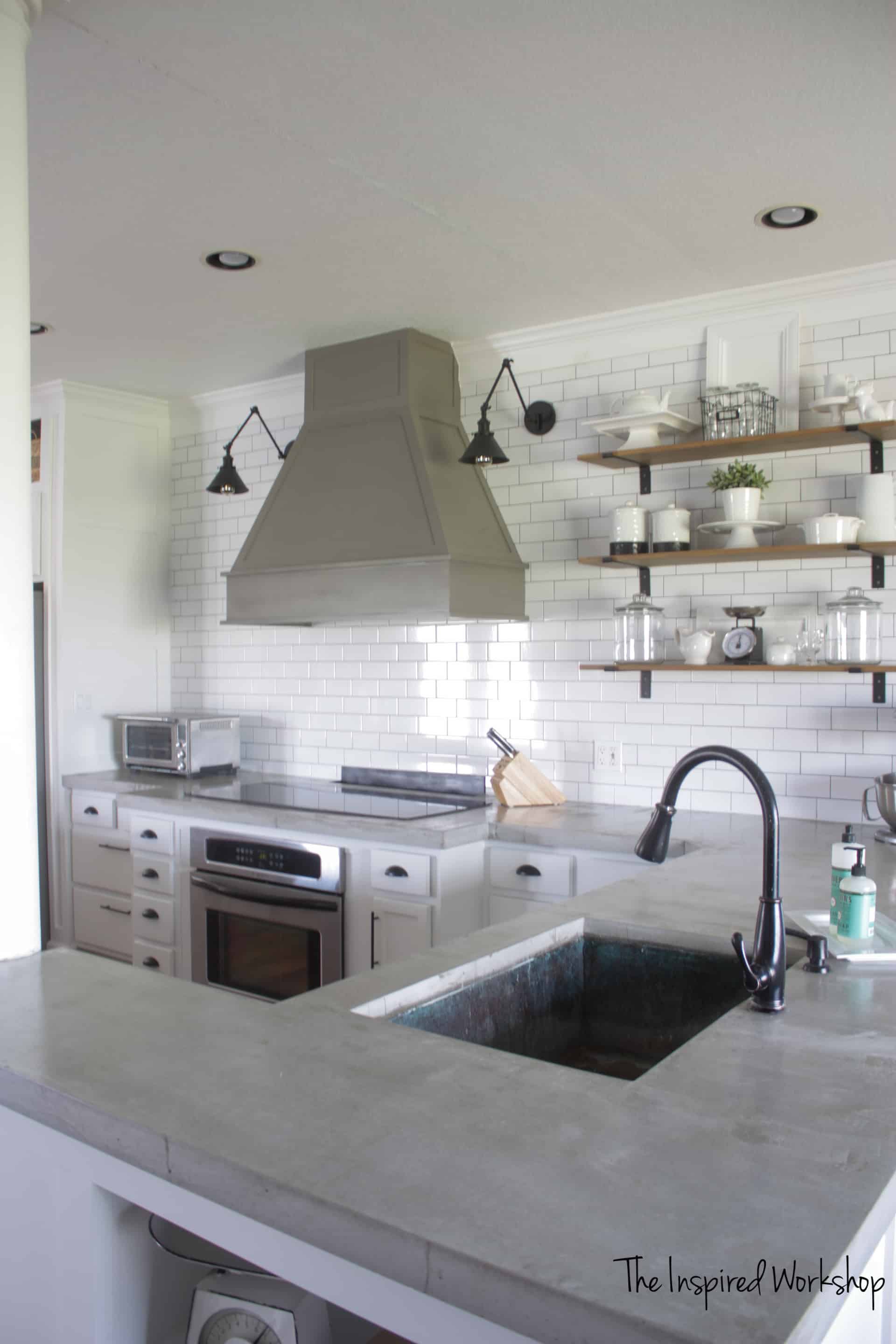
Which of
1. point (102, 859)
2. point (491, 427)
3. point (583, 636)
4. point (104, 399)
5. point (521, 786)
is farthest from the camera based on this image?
point (104, 399)

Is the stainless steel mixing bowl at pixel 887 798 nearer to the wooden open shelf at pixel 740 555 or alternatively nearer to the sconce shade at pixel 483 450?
the wooden open shelf at pixel 740 555

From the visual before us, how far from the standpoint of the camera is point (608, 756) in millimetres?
3900

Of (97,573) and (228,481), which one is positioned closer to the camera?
(228,481)

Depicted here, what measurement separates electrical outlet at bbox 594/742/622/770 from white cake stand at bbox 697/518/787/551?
2.86 ft

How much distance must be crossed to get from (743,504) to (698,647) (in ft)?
A: 1.60

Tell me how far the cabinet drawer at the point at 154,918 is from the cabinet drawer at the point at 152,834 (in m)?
0.19

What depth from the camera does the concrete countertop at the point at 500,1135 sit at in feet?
2.99

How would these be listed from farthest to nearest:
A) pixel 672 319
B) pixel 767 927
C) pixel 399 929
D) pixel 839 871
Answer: pixel 672 319, pixel 399 929, pixel 839 871, pixel 767 927

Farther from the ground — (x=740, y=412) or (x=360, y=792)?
(x=740, y=412)

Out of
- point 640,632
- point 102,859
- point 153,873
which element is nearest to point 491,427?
point 640,632

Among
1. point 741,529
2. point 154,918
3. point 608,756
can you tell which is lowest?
point 154,918

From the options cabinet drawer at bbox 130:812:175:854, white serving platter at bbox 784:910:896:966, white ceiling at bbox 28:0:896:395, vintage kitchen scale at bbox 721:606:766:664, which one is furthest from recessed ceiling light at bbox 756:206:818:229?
cabinet drawer at bbox 130:812:175:854

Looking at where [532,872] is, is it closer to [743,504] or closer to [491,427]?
[743,504]

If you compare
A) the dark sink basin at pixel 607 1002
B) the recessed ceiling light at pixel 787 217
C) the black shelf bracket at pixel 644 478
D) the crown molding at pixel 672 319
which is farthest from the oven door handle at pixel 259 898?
the recessed ceiling light at pixel 787 217
